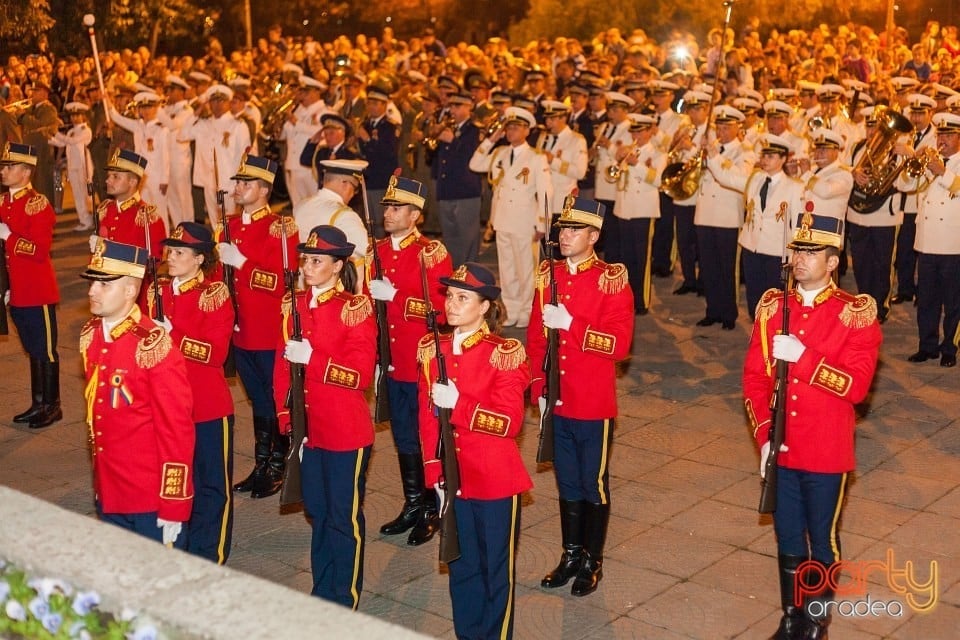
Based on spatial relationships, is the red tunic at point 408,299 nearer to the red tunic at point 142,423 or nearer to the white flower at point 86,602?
the red tunic at point 142,423

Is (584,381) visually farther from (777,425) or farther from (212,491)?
(212,491)

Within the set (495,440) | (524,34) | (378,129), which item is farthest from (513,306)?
(524,34)

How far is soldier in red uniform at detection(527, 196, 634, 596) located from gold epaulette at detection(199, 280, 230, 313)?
1.86 meters

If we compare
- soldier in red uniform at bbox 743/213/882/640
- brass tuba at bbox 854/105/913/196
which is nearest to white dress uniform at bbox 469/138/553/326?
brass tuba at bbox 854/105/913/196

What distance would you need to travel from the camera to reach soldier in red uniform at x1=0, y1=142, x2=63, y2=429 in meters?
10.6

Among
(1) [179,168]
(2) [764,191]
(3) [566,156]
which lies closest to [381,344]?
(2) [764,191]

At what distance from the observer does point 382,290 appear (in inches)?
335

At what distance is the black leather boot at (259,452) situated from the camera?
9.29 meters

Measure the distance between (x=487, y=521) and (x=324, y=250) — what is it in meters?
1.79

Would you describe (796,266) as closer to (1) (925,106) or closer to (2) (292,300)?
(2) (292,300)

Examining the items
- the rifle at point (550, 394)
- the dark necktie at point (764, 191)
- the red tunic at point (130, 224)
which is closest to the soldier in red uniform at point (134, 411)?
the rifle at point (550, 394)

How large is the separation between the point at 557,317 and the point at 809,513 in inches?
67.5

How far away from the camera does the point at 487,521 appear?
636 cm

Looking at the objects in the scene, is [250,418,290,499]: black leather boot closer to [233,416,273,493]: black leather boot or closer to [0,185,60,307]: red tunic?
[233,416,273,493]: black leather boot
